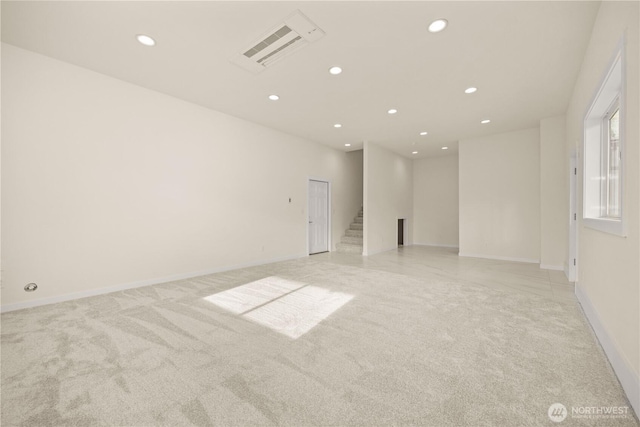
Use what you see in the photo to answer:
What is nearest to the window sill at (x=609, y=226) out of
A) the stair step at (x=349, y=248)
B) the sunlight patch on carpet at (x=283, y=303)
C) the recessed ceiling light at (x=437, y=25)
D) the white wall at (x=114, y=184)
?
the recessed ceiling light at (x=437, y=25)

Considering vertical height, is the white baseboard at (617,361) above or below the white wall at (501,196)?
below

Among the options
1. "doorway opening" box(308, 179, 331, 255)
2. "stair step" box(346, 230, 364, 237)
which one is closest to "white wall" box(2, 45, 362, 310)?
"doorway opening" box(308, 179, 331, 255)

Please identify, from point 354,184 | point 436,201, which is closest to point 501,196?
point 436,201

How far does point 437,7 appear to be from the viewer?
2438mm

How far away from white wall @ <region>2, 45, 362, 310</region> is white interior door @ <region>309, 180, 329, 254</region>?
169 cm

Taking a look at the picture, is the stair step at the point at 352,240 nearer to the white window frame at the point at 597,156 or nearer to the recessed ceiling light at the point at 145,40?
the white window frame at the point at 597,156

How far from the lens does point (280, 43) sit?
2.98 metres

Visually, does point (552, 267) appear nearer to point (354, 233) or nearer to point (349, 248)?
point (349, 248)

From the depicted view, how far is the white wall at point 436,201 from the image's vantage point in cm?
902

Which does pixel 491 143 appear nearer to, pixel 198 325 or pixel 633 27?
pixel 633 27

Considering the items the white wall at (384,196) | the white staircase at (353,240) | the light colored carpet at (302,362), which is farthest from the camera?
the white staircase at (353,240)

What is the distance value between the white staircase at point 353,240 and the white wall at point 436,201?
2.61 metres

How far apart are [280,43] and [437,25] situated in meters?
1.67

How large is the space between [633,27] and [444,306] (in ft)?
9.24
